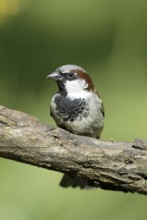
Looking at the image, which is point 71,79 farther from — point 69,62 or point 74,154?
point 69,62

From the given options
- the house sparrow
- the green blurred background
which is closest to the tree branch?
the house sparrow

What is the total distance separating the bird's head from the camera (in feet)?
5.57

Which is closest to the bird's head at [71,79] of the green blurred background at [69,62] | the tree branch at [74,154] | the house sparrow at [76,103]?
the house sparrow at [76,103]

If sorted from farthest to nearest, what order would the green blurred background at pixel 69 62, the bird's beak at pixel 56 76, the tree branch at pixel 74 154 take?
the green blurred background at pixel 69 62
the bird's beak at pixel 56 76
the tree branch at pixel 74 154

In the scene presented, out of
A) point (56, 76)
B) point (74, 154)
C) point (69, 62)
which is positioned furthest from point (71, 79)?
point (69, 62)

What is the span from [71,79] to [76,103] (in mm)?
82

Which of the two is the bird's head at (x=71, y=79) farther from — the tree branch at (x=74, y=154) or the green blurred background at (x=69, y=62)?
the green blurred background at (x=69, y=62)

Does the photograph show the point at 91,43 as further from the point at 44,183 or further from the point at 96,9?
the point at 44,183

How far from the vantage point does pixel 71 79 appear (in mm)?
1711

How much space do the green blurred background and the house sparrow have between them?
58 centimetres

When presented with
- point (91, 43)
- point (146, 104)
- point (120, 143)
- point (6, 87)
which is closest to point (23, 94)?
point (6, 87)

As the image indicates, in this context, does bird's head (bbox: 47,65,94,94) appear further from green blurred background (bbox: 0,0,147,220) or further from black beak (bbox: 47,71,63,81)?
green blurred background (bbox: 0,0,147,220)

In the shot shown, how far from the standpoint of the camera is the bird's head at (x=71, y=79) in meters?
1.70

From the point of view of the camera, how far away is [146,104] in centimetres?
230
